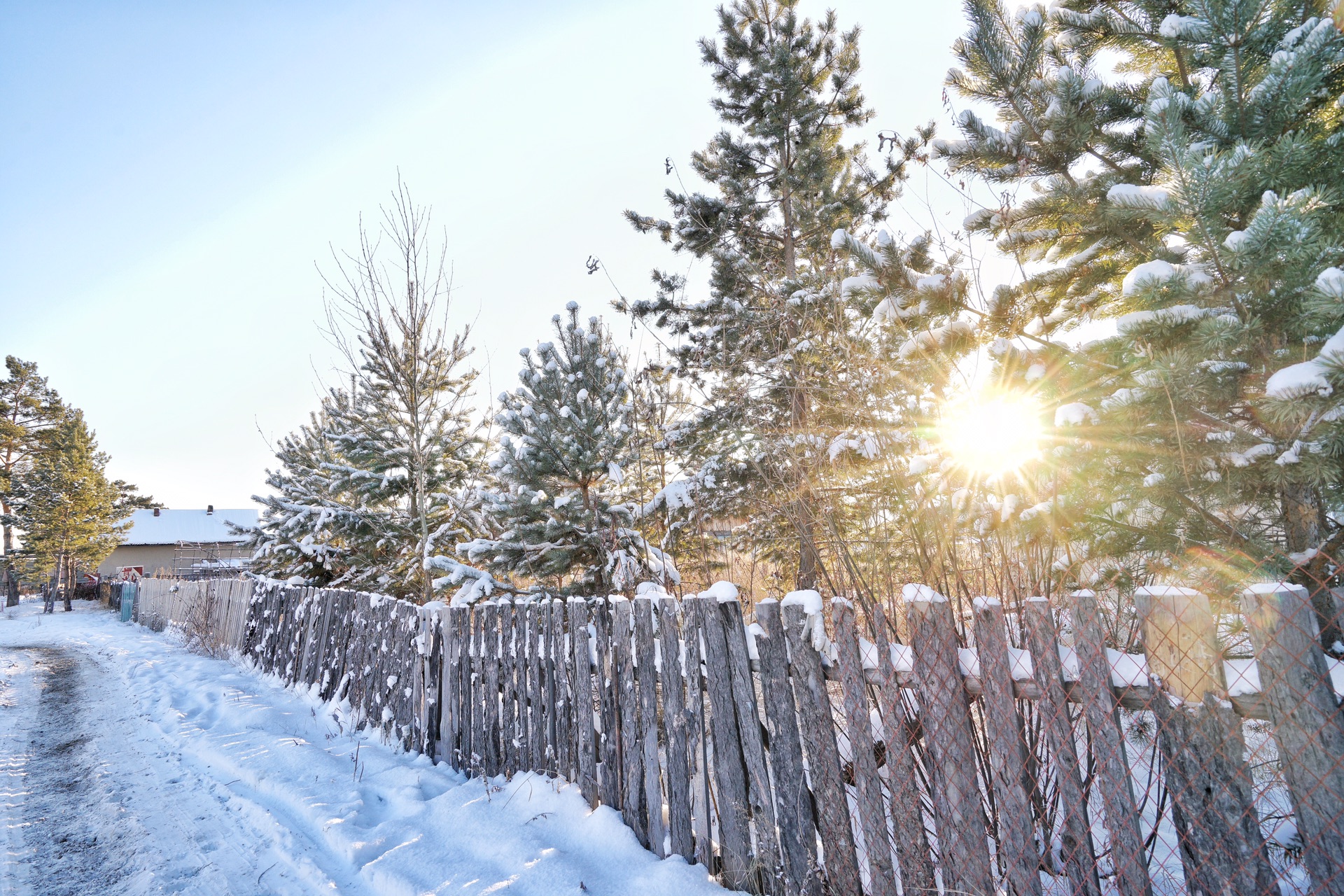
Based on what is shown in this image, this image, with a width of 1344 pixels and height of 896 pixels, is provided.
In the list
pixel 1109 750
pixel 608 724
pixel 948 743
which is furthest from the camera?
pixel 608 724

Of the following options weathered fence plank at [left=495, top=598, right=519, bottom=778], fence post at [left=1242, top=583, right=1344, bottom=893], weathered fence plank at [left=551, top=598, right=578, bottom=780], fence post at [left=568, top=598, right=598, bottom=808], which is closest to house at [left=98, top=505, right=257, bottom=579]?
weathered fence plank at [left=495, top=598, right=519, bottom=778]

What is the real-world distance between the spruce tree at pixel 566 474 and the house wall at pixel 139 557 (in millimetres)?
48438

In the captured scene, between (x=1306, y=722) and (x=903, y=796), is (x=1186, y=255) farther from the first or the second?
(x=903, y=796)

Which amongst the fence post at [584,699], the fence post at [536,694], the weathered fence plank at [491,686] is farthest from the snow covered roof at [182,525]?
the fence post at [584,699]

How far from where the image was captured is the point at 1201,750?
168 centimetres

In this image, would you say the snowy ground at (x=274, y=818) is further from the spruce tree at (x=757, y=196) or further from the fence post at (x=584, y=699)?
the spruce tree at (x=757, y=196)

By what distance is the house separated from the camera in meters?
39.9

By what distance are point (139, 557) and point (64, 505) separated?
20138 mm

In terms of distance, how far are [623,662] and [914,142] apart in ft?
28.0

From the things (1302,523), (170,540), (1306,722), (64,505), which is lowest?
(1306,722)

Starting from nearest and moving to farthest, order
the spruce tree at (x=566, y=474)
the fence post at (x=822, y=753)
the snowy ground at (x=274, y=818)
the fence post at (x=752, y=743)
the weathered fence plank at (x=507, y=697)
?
the fence post at (x=822, y=753)
the fence post at (x=752, y=743)
the snowy ground at (x=274, y=818)
the weathered fence plank at (x=507, y=697)
the spruce tree at (x=566, y=474)

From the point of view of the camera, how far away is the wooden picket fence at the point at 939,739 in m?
1.61

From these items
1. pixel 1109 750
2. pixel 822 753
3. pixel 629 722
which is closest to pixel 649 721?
pixel 629 722

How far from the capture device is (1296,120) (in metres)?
2.65
